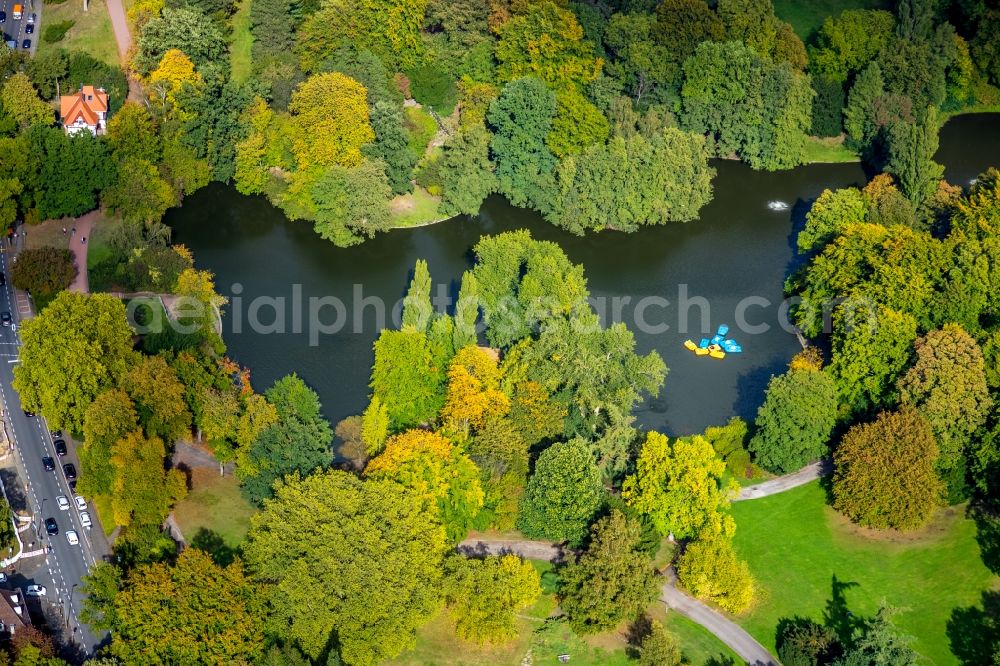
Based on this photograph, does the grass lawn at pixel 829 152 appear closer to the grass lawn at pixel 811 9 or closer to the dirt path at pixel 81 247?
the grass lawn at pixel 811 9

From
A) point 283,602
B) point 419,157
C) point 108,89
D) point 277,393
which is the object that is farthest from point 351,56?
point 283,602

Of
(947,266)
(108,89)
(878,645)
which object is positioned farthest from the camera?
(108,89)

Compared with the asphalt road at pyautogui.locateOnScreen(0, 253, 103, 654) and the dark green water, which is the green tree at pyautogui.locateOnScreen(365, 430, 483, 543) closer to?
the dark green water

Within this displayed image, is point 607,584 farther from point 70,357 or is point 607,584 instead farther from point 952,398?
point 70,357

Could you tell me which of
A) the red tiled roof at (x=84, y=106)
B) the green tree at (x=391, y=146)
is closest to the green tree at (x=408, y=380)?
the green tree at (x=391, y=146)

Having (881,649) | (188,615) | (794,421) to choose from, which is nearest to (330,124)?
(794,421)

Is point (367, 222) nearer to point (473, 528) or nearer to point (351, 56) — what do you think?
point (351, 56)
